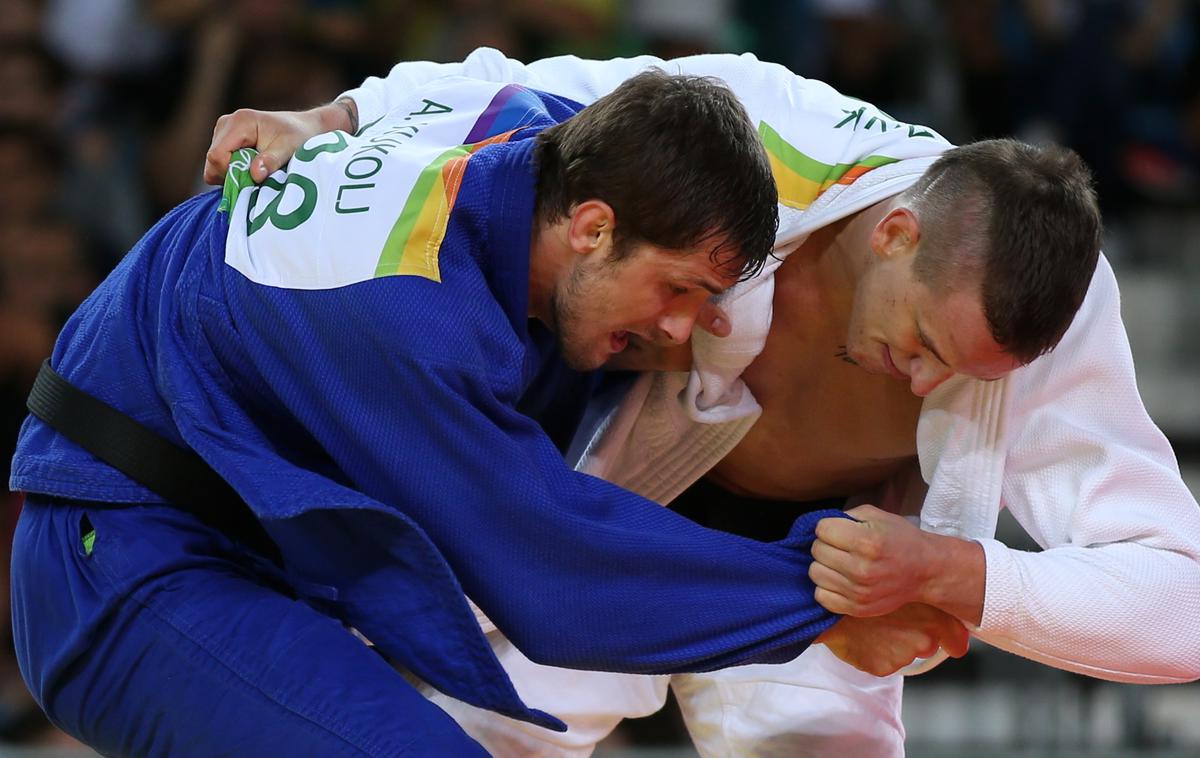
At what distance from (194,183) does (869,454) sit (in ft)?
9.39

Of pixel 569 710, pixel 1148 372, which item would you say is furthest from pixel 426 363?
pixel 1148 372

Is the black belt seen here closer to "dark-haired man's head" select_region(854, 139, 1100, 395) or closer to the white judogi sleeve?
the white judogi sleeve

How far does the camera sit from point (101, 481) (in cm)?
216

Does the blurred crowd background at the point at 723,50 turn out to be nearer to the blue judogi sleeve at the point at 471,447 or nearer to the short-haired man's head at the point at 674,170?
the blue judogi sleeve at the point at 471,447

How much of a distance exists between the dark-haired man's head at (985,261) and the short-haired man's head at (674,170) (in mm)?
268

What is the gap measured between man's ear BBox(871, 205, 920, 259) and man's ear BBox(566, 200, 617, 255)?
46 cm

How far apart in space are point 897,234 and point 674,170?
0.44 meters

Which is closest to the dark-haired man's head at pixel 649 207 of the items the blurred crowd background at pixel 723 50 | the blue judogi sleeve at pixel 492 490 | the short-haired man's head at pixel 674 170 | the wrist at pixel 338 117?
the short-haired man's head at pixel 674 170

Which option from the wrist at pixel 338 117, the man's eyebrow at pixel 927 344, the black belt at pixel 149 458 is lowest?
the black belt at pixel 149 458

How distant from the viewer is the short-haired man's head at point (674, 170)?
6.89ft

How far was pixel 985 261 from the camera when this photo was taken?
2217 mm

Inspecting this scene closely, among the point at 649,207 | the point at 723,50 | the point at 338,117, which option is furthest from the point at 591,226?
the point at 723,50

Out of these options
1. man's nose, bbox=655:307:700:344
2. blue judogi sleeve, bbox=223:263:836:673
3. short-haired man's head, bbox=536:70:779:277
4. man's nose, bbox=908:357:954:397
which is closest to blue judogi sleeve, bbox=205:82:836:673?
blue judogi sleeve, bbox=223:263:836:673

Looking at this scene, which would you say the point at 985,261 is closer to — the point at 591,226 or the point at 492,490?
the point at 591,226
